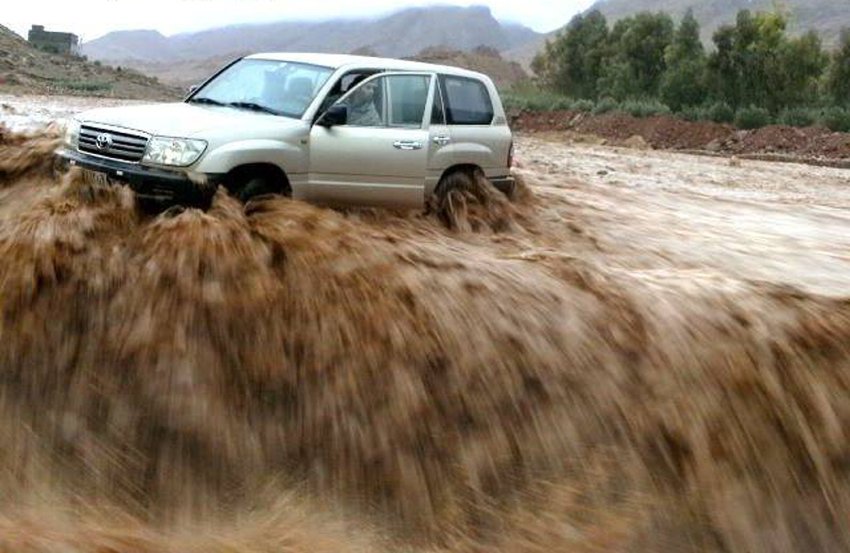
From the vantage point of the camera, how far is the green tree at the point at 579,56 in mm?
52500

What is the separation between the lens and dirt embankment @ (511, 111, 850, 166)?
2872cm

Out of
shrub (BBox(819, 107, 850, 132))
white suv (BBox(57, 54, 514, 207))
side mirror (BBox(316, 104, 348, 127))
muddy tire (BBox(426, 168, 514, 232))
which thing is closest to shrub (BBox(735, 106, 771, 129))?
shrub (BBox(819, 107, 850, 132))

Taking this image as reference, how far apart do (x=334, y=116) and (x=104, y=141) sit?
1661 millimetres

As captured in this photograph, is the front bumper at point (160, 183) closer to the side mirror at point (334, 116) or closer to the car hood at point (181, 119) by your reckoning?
the car hood at point (181, 119)

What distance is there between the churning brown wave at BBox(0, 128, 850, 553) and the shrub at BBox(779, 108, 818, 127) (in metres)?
29.5

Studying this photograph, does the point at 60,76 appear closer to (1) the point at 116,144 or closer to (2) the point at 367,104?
(2) the point at 367,104

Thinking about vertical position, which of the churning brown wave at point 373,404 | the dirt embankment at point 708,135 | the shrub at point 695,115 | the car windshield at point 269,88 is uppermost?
the car windshield at point 269,88

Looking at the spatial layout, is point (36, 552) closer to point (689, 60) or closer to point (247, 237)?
point (247, 237)

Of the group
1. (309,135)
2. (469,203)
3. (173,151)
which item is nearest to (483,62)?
(469,203)

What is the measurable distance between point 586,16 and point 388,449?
173 feet

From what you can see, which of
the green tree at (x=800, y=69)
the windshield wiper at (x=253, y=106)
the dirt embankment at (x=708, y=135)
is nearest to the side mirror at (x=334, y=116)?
the windshield wiper at (x=253, y=106)

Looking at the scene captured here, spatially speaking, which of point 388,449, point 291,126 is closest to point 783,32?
point 291,126

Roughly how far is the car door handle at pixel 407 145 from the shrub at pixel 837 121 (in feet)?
88.9

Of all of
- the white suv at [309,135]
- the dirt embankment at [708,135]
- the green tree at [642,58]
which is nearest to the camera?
the white suv at [309,135]
